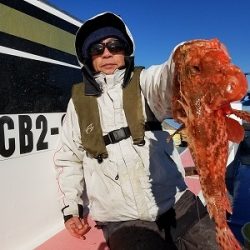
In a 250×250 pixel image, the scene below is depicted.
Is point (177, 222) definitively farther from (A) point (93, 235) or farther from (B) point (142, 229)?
(A) point (93, 235)

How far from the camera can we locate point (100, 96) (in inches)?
117

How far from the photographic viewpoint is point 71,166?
324 centimetres

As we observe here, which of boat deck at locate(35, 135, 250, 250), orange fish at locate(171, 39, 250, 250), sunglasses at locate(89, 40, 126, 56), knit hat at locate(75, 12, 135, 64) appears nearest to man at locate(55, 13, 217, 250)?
sunglasses at locate(89, 40, 126, 56)

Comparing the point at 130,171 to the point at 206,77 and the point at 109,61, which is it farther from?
the point at 206,77

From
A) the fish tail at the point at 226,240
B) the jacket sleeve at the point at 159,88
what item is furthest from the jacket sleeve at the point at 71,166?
the fish tail at the point at 226,240

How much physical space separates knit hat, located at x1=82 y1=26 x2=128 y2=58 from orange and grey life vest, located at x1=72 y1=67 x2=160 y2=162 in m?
0.41

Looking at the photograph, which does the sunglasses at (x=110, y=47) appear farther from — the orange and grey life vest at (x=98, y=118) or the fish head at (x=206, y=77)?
the fish head at (x=206, y=77)

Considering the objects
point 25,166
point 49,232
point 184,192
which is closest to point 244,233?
point 184,192

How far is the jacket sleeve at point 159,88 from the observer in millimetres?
2057

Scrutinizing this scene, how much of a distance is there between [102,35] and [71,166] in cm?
122

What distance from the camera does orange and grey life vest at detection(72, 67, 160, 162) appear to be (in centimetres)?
276

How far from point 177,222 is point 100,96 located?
1211 mm

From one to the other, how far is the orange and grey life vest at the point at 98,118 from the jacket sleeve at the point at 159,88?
3.3 inches

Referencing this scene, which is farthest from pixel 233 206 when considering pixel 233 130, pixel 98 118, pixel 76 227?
pixel 233 130
